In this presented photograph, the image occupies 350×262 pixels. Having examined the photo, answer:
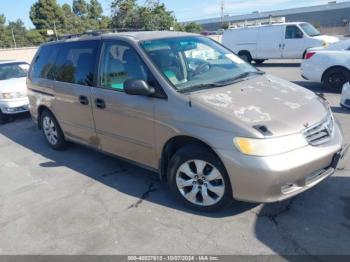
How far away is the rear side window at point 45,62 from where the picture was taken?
549cm

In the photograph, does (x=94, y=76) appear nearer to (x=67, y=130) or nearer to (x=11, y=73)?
(x=67, y=130)

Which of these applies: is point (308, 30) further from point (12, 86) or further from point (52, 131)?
point (52, 131)

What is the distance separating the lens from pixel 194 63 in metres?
4.11

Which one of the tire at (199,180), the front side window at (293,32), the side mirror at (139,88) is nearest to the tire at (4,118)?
the side mirror at (139,88)

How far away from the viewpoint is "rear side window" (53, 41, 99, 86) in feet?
14.9

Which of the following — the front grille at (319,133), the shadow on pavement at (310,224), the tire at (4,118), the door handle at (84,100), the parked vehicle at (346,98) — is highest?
the door handle at (84,100)

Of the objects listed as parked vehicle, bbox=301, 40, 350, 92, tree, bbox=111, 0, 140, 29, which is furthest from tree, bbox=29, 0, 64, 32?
parked vehicle, bbox=301, 40, 350, 92

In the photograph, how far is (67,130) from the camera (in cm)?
530

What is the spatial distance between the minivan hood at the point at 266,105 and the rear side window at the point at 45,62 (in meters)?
3.04

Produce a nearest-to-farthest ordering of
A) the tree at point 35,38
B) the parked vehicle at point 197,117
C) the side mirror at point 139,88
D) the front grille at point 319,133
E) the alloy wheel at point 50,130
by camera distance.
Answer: the parked vehicle at point 197,117, the front grille at point 319,133, the side mirror at point 139,88, the alloy wheel at point 50,130, the tree at point 35,38

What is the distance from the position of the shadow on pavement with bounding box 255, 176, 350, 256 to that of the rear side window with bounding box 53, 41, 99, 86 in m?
2.80

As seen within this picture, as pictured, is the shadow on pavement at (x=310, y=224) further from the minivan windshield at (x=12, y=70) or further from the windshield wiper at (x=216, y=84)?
the minivan windshield at (x=12, y=70)

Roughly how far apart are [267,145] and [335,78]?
6.96m

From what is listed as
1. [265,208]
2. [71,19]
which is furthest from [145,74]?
[71,19]
